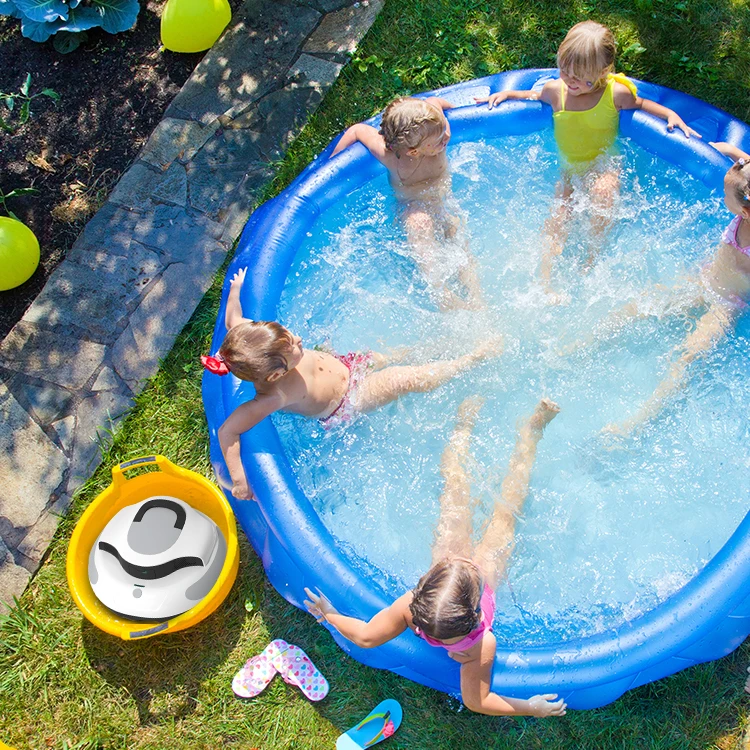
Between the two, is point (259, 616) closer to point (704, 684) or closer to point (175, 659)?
point (175, 659)

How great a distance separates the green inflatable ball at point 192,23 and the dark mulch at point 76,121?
0.44 ft

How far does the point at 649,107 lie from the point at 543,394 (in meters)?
1.65

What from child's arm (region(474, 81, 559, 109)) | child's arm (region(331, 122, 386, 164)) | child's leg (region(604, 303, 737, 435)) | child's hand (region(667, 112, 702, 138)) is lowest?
child's leg (region(604, 303, 737, 435))

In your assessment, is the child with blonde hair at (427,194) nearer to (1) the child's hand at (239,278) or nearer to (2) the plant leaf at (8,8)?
(1) the child's hand at (239,278)

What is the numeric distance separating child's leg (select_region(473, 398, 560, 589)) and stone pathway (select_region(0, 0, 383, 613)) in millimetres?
1945

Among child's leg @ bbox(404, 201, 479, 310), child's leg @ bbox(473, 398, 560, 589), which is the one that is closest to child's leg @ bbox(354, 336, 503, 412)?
child's leg @ bbox(404, 201, 479, 310)

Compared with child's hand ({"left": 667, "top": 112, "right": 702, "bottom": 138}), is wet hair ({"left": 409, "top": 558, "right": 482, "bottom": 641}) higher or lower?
lower

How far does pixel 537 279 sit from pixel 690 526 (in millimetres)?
1470

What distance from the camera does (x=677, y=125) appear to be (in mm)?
4043

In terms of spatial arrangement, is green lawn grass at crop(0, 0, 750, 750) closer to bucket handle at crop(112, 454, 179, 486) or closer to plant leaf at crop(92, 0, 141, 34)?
bucket handle at crop(112, 454, 179, 486)

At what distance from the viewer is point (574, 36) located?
149 inches

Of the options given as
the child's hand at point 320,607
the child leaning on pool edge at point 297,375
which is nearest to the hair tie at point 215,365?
the child leaning on pool edge at point 297,375

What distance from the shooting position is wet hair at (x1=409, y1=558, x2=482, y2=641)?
2.82m

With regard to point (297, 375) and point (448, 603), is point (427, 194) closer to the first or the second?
point (297, 375)
